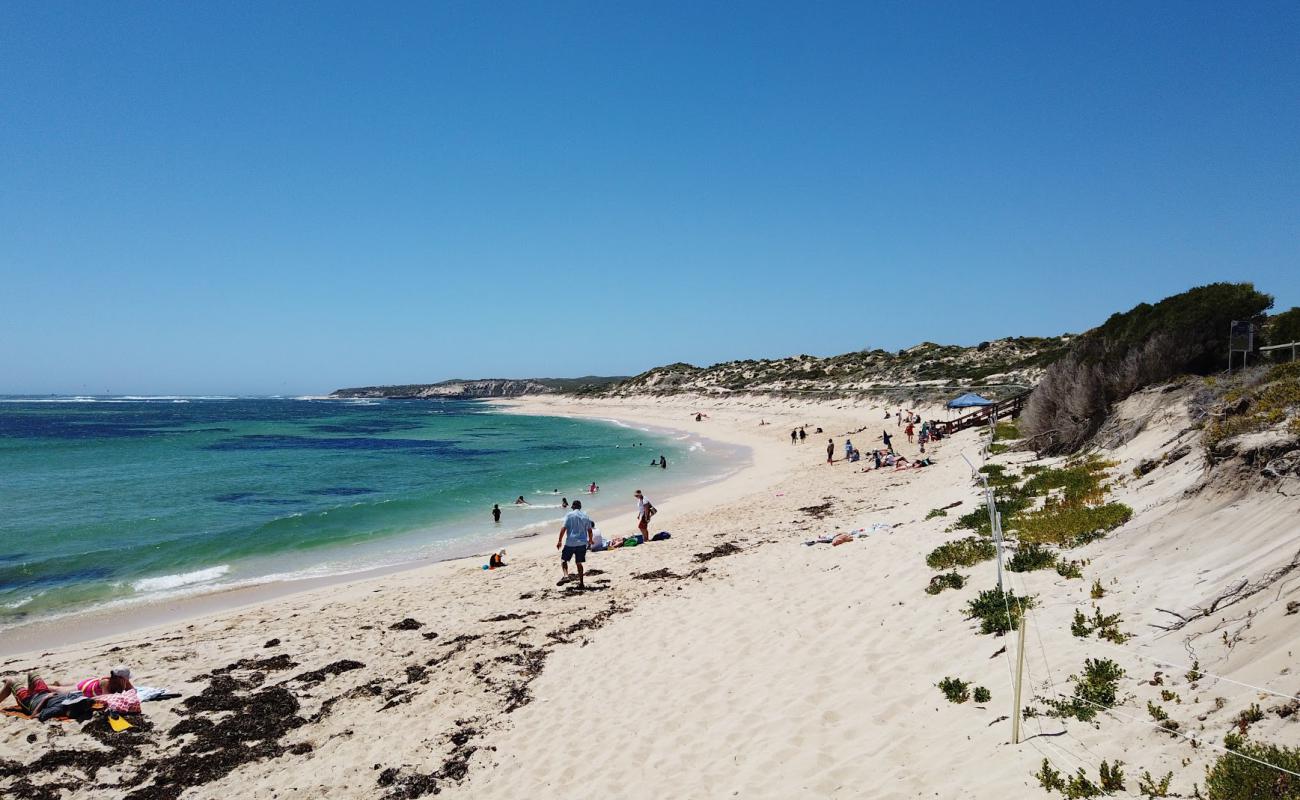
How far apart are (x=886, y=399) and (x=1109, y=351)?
128 ft

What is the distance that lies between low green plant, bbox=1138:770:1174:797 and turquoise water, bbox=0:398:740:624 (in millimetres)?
17692

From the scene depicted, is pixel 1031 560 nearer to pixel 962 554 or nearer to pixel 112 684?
pixel 962 554

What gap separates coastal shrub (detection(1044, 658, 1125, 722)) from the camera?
183 inches

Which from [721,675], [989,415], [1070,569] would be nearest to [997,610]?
[1070,569]

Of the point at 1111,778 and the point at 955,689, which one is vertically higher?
the point at 1111,778

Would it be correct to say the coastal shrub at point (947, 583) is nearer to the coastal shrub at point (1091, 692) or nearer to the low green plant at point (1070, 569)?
the low green plant at point (1070, 569)

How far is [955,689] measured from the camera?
5.69 metres

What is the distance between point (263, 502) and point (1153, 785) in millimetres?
31439

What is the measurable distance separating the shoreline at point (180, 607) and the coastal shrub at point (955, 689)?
12.9m

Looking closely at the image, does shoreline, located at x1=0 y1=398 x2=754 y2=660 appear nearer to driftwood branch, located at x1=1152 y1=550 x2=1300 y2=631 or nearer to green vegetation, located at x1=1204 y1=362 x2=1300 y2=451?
driftwood branch, located at x1=1152 y1=550 x2=1300 y2=631

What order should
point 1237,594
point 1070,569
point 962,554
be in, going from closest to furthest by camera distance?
point 1237,594, point 1070,569, point 962,554

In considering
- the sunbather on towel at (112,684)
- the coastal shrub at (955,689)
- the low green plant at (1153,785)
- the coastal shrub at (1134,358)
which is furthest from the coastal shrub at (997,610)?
the sunbather on towel at (112,684)

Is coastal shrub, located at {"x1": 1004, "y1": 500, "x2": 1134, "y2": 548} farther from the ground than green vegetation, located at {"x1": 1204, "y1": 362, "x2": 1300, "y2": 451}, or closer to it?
closer to it

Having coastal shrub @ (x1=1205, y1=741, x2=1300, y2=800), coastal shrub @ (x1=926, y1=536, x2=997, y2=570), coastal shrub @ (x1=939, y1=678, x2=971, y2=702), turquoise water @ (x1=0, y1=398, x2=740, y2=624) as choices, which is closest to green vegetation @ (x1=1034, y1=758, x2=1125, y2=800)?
coastal shrub @ (x1=1205, y1=741, x2=1300, y2=800)
